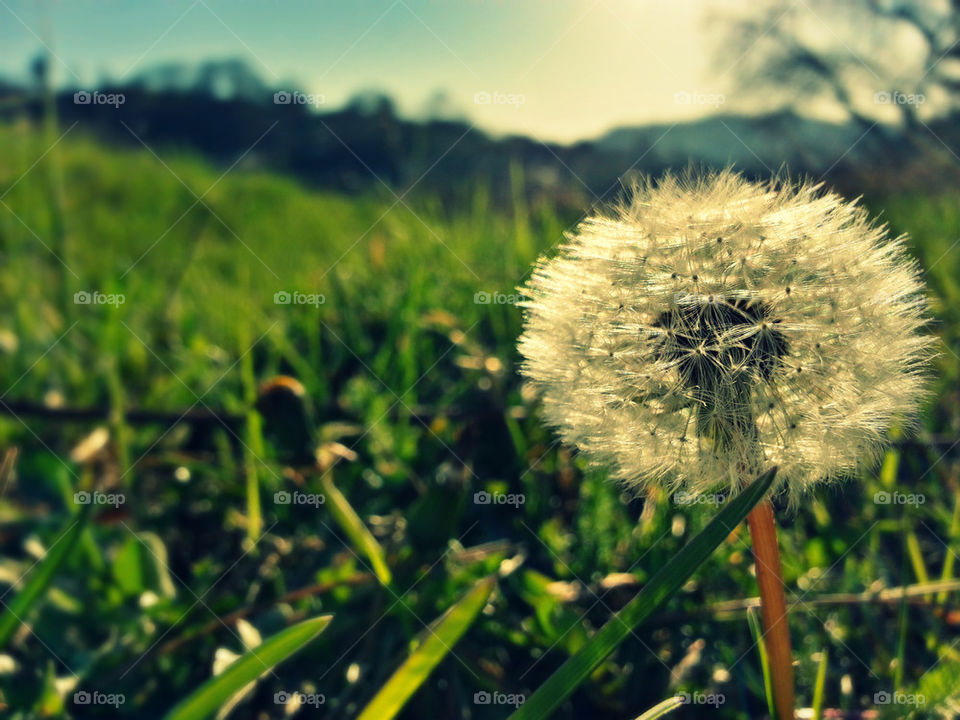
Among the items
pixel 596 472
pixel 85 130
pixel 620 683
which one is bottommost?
pixel 620 683

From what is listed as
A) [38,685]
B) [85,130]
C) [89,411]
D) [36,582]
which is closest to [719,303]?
[36,582]

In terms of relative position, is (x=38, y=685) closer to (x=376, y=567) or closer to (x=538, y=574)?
(x=376, y=567)
